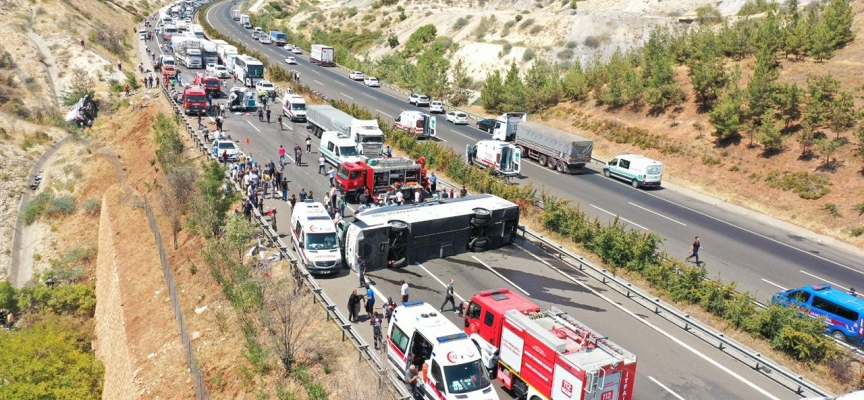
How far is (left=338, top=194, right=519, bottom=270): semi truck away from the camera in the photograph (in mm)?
27000

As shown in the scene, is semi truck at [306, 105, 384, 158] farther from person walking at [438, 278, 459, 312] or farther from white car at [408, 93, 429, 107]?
person walking at [438, 278, 459, 312]

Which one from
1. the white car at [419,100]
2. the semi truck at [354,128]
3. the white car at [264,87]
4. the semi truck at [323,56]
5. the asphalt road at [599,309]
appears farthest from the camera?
the semi truck at [323,56]

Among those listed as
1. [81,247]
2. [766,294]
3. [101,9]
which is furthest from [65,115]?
[766,294]

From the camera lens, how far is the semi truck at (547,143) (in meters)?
45.0

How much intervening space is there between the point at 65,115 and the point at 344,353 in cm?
6073

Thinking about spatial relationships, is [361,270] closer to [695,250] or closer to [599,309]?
[599,309]

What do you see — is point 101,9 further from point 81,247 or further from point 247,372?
point 247,372

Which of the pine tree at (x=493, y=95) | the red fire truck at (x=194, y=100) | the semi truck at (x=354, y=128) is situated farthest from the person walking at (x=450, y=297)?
the pine tree at (x=493, y=95)

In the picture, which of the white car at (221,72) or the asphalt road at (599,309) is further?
the white car at (221,72)

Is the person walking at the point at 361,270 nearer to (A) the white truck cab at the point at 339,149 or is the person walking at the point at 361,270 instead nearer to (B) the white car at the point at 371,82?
(A) the white truck cab at the point at 339,149

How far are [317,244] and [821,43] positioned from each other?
43.9 metres

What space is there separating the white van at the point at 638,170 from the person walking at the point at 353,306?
87.0ft

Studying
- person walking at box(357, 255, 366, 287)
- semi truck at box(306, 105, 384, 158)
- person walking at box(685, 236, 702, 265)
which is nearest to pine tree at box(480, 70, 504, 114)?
semi truck at box(306, 105, 384, 158)

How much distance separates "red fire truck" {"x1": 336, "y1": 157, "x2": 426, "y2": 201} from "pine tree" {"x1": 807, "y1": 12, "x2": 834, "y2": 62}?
114ft
